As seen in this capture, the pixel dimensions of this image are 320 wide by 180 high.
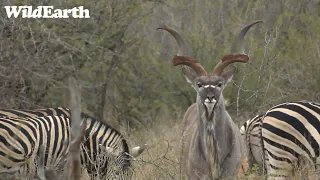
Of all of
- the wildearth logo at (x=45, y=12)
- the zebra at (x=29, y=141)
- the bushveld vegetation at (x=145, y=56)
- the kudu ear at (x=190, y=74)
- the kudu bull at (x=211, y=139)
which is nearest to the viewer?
the zebra at (x=29, y=141)

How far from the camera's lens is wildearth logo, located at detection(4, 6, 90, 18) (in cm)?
1088

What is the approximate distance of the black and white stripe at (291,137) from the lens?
570 centimetres

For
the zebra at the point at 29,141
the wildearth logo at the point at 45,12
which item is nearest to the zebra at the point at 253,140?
the zebra at the point at 29,141

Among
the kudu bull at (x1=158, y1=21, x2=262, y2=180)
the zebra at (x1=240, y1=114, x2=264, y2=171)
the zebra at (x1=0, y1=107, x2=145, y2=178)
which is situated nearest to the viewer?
the kudu bull at (x1=158, y1=21, x2=262, y2=180)

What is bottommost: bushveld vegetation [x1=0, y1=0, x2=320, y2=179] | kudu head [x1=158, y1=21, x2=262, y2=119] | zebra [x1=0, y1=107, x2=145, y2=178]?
zebra [x1=0, y1=107, x2=145, y2=178]

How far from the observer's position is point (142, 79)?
1562 centimetres

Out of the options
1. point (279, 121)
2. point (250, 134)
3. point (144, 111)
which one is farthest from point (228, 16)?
point (279, 121)

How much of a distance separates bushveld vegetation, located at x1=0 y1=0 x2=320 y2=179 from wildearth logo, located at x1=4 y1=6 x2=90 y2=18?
12cm

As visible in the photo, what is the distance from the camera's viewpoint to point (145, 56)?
16.0m

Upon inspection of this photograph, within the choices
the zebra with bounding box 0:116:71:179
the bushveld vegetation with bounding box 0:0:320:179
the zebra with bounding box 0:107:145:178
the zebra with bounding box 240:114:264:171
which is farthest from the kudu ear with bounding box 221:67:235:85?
the bushveld vegetation with bounding box 0:0:320:179

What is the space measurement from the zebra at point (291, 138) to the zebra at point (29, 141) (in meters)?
1.79

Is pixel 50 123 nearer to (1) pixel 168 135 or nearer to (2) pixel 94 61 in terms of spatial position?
(1) pixel 168 135

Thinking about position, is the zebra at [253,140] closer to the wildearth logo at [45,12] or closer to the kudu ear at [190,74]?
the kudu ear at [190,74]

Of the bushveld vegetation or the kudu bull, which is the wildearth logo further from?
the kudu bull
